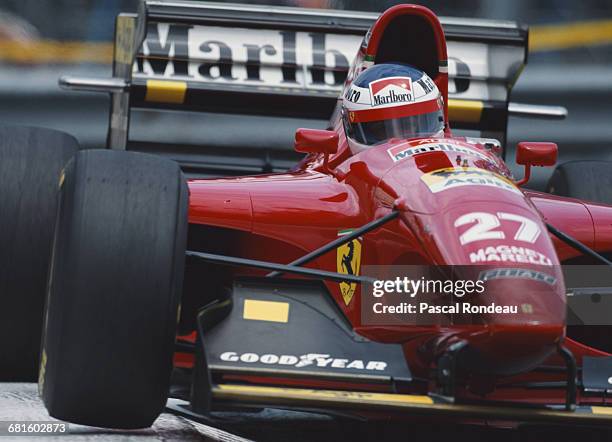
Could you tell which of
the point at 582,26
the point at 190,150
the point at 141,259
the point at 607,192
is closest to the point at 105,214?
the point at 141,259

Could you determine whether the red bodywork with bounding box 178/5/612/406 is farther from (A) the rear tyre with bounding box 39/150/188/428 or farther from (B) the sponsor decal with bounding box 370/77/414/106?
(A) the rear tyre with bounding box 39/150/188/428

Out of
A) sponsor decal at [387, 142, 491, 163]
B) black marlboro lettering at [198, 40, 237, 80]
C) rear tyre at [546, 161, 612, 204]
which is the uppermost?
black marlboro lettering at [198, 40, 237, 80]

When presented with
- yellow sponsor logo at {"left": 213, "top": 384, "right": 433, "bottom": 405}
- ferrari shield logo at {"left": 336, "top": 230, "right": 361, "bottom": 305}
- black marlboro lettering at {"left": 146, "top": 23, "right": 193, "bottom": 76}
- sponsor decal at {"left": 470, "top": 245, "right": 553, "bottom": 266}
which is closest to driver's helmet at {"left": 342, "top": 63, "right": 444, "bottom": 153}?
ferrari shield logo at {"left": 336, "top": 230, "right": 361, "bottom": 305}

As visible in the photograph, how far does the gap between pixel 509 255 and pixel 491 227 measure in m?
0.14

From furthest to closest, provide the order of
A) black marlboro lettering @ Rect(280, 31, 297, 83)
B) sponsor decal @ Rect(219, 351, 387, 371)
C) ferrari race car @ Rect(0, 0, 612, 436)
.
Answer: black marlboro lettering @ Rect(280, 31, 297, 83) < sponsor decal @ Rect(219, 351, 387, 371) < ferrari race car @ Rect(0, 0, 612, 436)

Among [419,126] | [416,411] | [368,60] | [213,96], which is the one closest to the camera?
[416,411]

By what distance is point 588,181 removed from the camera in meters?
6.34

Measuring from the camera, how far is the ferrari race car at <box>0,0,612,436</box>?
3977 millimetres

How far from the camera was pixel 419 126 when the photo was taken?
5.23 metres

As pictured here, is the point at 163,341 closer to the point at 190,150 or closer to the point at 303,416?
the point at 303,416

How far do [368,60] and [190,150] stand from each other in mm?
1984

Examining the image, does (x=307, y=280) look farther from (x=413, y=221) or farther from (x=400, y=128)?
(x=400, y=128)

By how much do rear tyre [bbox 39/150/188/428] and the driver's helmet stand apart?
1.36 metres

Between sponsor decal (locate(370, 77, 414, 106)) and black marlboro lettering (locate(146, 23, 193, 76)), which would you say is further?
black marlboro lettering (locate(146, 23, 193, 76))
